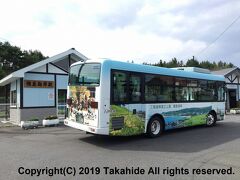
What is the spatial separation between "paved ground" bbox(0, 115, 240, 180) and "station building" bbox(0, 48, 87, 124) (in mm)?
6938

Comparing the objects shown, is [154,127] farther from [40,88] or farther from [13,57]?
[13,57]

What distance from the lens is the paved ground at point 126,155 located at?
7156 mm

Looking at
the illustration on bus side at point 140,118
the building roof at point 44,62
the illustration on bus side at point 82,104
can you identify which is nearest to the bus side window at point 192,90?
the illustration on bus side at point 140,118

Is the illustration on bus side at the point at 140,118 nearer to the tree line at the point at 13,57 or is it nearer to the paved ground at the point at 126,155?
the paved ground at the point at 126,155

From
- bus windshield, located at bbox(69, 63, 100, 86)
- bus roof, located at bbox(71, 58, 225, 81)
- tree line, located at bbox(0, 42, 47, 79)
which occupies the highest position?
tree line, located at bbox(0, 42, 47, 79)

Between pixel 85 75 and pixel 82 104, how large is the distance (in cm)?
110

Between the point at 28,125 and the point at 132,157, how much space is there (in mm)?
10010

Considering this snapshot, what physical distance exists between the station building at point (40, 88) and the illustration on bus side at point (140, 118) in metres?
8.31

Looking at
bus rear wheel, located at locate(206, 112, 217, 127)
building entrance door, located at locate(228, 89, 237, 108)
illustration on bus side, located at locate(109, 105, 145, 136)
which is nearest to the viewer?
illustration on bus side, located at locate(109, 105, 145, 136)

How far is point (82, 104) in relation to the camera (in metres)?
10.8

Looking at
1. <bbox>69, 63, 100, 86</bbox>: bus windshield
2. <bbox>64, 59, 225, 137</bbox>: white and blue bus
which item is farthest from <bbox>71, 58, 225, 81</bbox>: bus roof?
<bbox>69, 63, 100, 86</bbox>: bus windshield

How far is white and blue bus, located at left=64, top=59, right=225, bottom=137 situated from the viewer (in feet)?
33.7

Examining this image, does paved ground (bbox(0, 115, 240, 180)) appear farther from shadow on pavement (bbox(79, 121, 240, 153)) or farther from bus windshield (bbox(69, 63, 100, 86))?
bus windshield (bbox(69, 63, 100, 86))

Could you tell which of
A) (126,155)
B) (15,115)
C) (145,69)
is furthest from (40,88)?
(126,155)
